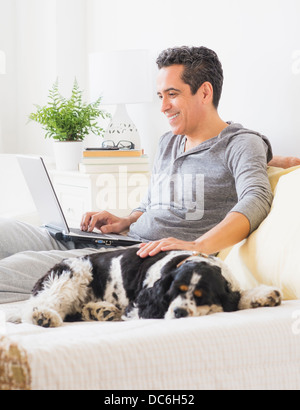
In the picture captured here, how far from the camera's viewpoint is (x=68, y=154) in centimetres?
329

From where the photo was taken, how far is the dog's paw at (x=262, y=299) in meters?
1.34

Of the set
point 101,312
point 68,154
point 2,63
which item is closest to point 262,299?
point 101,312

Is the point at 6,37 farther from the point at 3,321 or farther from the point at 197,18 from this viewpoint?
the point at 3,321

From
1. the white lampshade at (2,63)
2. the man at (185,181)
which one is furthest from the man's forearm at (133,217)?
the white lampshade at (2,63)

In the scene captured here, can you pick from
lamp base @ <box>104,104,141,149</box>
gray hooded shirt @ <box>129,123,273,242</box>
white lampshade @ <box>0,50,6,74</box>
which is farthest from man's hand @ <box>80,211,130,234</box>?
white lampshade @ <box>0,50,6,74</box>

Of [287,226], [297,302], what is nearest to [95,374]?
[297,302]

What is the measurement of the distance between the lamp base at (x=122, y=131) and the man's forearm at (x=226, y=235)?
1.56 metres

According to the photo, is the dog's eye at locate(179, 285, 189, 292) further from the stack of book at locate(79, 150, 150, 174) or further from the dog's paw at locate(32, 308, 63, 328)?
the stack of book at locate(79, 150, 150, 174)

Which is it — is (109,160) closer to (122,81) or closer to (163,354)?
(122,81)

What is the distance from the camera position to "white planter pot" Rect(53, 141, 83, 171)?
3.29 meters

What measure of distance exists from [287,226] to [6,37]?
3.29 m

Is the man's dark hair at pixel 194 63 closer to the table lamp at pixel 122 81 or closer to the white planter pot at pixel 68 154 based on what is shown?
the table lamp at pixel 122 81

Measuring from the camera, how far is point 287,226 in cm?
159

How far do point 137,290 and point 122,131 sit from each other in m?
1.87
